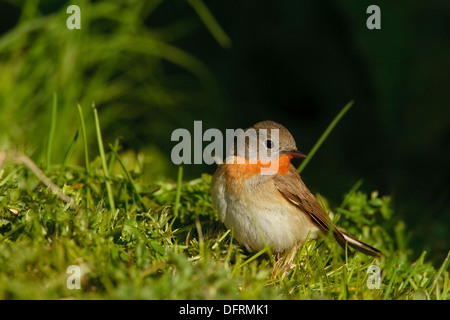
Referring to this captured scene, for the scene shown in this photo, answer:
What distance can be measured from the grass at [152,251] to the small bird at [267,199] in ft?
0.39

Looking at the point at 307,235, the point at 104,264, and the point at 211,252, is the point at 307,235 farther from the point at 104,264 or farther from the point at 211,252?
the point at 104,264

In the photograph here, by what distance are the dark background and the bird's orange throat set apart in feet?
6.38

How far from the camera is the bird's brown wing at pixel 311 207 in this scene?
172 inches

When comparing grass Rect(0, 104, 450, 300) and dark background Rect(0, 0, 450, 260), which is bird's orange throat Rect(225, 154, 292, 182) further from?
dark background Rect(0, 0, 450, 260)

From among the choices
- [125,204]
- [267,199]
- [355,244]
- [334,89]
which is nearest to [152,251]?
[125,204]

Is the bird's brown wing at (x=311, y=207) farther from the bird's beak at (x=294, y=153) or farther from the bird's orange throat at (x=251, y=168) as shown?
the bird's beak at (x=294, y=153)

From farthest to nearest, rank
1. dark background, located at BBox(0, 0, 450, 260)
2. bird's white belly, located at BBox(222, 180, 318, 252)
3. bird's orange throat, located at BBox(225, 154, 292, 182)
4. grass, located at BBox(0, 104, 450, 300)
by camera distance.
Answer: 1. dark background, located at BBox(0, 0, 450, 260)
2. bird's orange throat, located at BBox(225, 154, 292, 182)
3. bird's white belly, located at BBox(222, 180, 318, 252)
4. grass, located at BBox(0, 104, 450, 300)

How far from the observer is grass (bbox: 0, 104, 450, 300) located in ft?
9.77

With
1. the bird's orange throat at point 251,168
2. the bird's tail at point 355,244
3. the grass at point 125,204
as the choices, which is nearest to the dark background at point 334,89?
the grass at point 125,204

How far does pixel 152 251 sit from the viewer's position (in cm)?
343

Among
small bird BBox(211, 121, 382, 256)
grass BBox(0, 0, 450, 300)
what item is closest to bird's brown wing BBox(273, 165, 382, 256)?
small bird BBox(211, 121, 382, 256)

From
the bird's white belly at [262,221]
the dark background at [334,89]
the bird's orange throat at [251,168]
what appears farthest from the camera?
the dark background at [334,89]

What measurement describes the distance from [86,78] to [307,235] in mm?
3919
